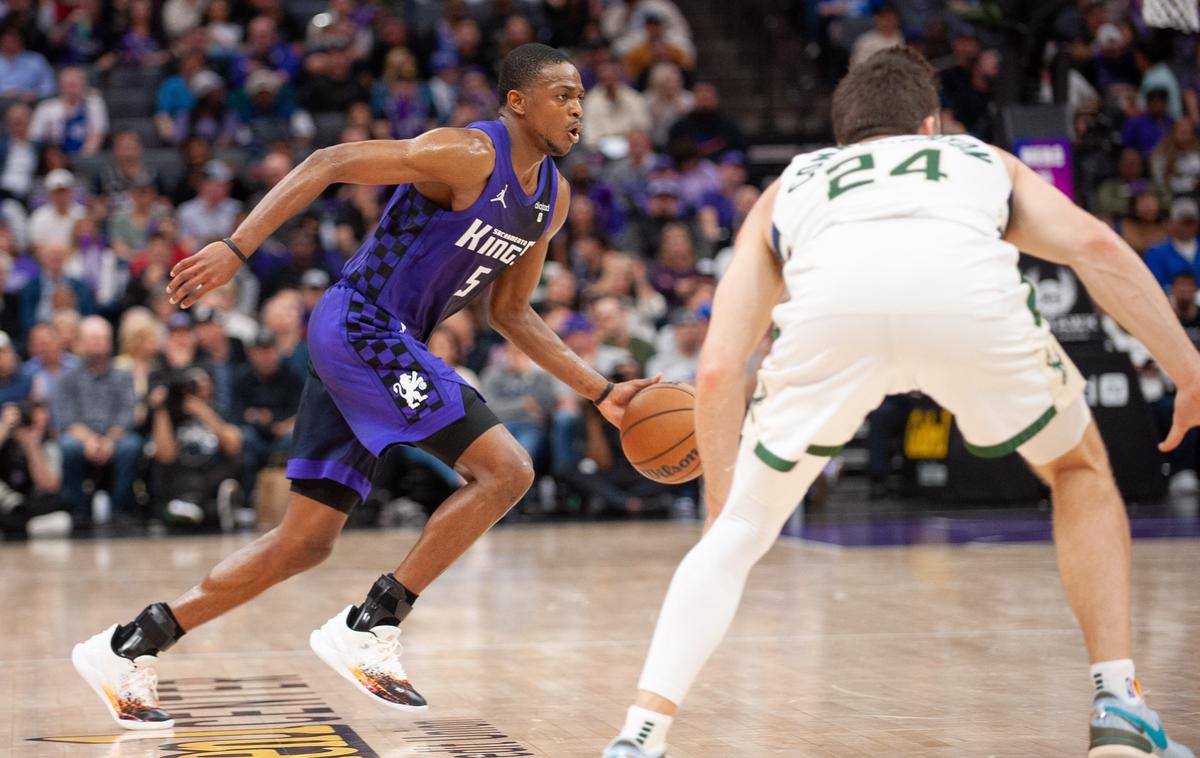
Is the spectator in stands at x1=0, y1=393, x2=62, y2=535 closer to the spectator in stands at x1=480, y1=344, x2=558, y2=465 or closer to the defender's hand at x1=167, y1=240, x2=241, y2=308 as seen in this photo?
the spectator in stands at x1=480, y1=344, x2=558, y2=465

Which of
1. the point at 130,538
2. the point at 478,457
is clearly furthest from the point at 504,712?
the point at 130,538

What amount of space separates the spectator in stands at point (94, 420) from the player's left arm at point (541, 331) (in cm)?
700

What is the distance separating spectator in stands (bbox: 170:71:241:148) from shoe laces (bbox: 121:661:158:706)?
33.9 feet

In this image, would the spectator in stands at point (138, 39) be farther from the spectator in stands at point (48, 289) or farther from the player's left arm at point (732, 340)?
the player's left arm at point (732, 340)

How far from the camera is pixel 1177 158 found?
14.8m

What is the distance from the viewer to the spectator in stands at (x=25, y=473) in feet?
36.8

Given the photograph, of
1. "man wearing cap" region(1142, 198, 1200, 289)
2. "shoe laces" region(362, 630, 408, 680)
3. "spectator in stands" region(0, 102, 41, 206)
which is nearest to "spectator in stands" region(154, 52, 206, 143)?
"spectator in stands" region(0, 102, 41, 206)

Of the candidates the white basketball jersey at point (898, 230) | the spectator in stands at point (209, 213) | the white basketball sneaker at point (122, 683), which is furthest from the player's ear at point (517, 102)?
the spectator in stands at point (209, 213)

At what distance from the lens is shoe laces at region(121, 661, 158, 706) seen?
15.1 ft

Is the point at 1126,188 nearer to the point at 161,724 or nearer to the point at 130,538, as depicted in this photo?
the point at 130,538

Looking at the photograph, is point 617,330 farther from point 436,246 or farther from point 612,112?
point 436,246

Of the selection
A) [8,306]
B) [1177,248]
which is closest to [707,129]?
[1177,248]

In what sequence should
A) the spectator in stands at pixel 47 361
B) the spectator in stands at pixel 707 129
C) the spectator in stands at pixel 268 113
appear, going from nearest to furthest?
the spectator in stands at pixel 47 361, the spectator in stands at pixel 268 113, the spectator in stands at pixel 707 129

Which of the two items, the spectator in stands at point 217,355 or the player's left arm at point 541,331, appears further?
the spectator in stands at point 217,355
